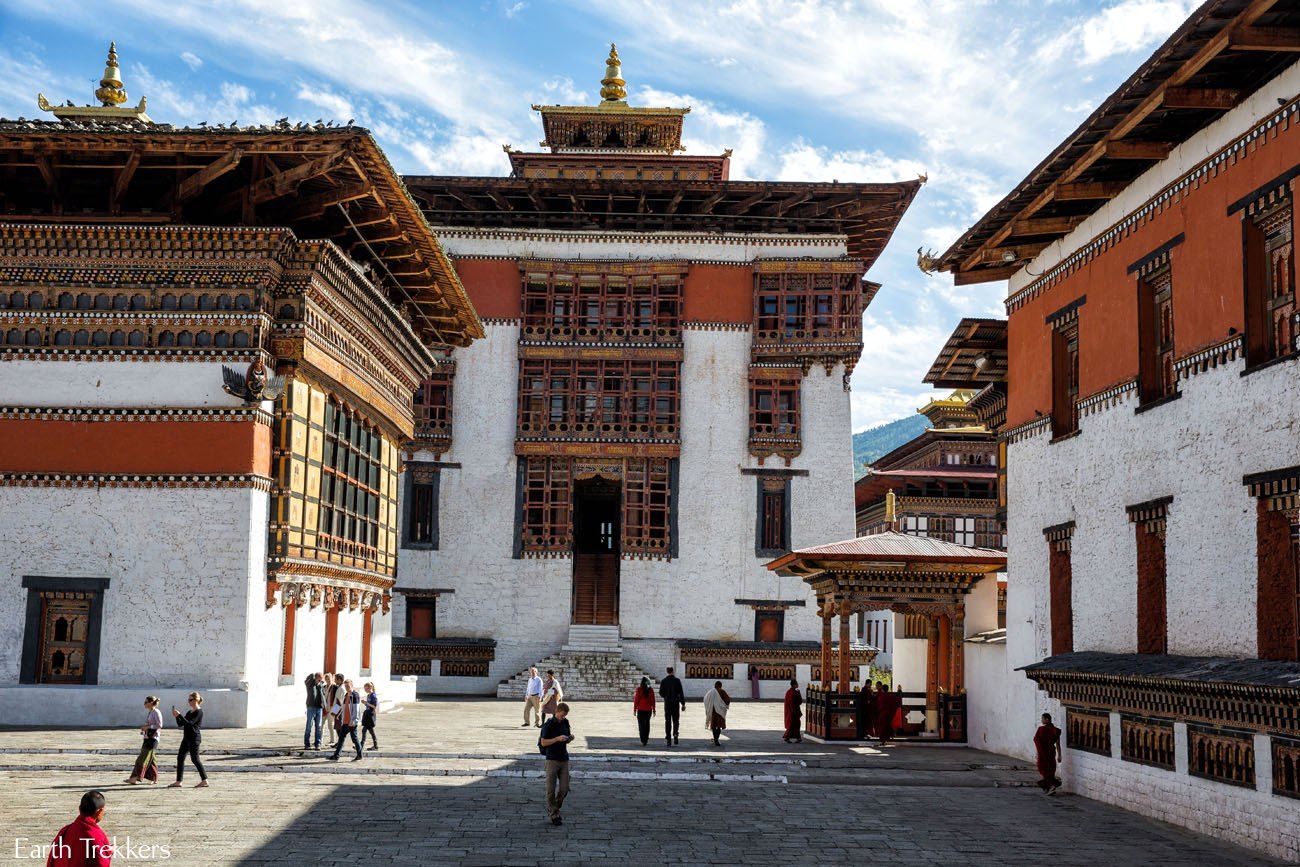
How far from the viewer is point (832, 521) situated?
3972 centimetres

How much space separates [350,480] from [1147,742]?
56.5 feet

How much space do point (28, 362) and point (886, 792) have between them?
50.3ft

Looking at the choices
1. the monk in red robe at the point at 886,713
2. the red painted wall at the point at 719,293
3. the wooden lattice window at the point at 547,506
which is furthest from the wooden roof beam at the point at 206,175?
the red painted wall at the point at 719,293

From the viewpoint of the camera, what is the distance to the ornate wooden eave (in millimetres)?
11719

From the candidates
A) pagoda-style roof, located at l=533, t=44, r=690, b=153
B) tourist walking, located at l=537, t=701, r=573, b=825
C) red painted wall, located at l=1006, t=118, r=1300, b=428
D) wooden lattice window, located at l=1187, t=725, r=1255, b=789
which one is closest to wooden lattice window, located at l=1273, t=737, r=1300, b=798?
wooden lattice window, located at l=1187, t=725, r=1255, b=789

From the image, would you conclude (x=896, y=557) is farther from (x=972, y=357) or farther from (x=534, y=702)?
(x=534, y=702)

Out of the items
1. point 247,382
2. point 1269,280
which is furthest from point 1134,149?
point 247,382

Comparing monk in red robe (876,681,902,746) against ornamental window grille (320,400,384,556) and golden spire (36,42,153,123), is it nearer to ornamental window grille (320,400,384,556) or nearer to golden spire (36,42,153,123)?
ornamental window grille (320,400,384,556)

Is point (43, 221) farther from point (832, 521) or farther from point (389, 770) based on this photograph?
point (832, 521)

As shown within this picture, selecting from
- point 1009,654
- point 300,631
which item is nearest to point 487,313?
point 300,631

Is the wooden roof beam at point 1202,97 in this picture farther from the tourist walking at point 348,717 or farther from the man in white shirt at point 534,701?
the man in white shirt at point 534,701

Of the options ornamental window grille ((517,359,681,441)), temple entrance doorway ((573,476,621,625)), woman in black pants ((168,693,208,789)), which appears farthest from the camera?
temple entrance doorway ((573,476,621,625))

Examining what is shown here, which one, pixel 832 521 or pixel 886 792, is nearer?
pixel 886 792

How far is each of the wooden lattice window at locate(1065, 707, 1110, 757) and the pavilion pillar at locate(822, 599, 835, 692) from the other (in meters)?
6.82
